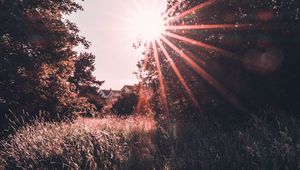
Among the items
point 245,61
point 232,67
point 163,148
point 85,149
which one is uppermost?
point 245,61

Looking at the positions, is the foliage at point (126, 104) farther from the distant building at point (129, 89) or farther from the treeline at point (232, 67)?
the treeline at point (232, 67)

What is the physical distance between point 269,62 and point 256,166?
18.0 feet

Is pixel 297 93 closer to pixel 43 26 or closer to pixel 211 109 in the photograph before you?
pixel 211 109

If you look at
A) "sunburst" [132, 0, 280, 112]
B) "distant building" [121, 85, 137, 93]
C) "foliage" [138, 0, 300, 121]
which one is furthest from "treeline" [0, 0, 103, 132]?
"foliage" [138, 0, 300, 121]

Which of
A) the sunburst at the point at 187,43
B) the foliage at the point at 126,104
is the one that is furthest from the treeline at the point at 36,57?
the foliage at the point at 126,104

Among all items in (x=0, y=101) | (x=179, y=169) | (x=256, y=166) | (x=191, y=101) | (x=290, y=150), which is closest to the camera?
(x=290, y=150)

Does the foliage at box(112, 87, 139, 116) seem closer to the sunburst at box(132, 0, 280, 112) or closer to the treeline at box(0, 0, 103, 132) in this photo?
the treeline at box(0, 0, 103, 132)

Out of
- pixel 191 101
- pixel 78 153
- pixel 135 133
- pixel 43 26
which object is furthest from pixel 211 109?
pixel 43 26

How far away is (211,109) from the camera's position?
1159 cm

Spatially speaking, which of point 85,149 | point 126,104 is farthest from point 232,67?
point 126,104

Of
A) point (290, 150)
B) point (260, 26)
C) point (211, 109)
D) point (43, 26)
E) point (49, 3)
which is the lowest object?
point (211, 109)

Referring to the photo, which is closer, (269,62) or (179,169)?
(179,169)

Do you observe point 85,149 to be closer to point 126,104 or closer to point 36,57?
point 36,57

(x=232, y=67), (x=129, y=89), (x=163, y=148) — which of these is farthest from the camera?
(x=129, y=89)
